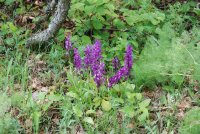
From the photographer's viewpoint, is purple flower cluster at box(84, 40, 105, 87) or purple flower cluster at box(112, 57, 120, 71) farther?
purple flower cluster at box(112, 57, 120, 71)

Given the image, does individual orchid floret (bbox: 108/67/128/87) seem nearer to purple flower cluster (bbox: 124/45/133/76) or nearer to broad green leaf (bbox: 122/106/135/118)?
purple flower cluster (bbox: 124/45/133/76)

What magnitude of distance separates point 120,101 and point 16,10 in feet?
7.79

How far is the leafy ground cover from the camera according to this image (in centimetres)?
319

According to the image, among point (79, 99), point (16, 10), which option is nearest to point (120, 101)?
point (79, 99)

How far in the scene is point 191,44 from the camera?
371 centimetres

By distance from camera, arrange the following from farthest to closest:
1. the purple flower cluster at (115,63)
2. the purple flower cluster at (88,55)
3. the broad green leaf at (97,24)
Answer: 1. the broad green leaf at (97,24)
2. the purple flower cluster at (115,63)
3. the purple flower cluster at (88,55)

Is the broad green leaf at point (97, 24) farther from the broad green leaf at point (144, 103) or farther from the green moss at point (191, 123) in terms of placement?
the green moss at point (191, 123)

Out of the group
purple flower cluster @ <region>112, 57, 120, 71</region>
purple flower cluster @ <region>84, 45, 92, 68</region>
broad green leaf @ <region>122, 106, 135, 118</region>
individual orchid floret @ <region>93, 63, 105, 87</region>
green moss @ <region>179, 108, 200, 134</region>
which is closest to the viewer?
green moss @ <region>179, 108, 200, 134</region>

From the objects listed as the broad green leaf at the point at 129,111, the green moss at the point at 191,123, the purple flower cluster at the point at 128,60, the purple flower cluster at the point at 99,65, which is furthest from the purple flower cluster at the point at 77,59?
the green moss at the point at 191,123

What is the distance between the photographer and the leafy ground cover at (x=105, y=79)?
3193 mm

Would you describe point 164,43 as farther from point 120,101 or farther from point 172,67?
point 120,101

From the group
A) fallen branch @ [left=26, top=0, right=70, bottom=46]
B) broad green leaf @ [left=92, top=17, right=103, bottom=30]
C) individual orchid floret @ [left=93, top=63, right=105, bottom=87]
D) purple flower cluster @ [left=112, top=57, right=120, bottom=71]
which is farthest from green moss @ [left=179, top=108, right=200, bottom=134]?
fallen branch @ [left=26, top=0, right=70, bottom=46]

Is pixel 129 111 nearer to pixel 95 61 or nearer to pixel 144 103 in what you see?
pixel 144 103

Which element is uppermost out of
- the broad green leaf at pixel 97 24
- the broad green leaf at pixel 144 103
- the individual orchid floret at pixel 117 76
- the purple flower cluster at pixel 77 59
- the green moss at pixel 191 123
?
the broad green leaf at pixel 97 24
